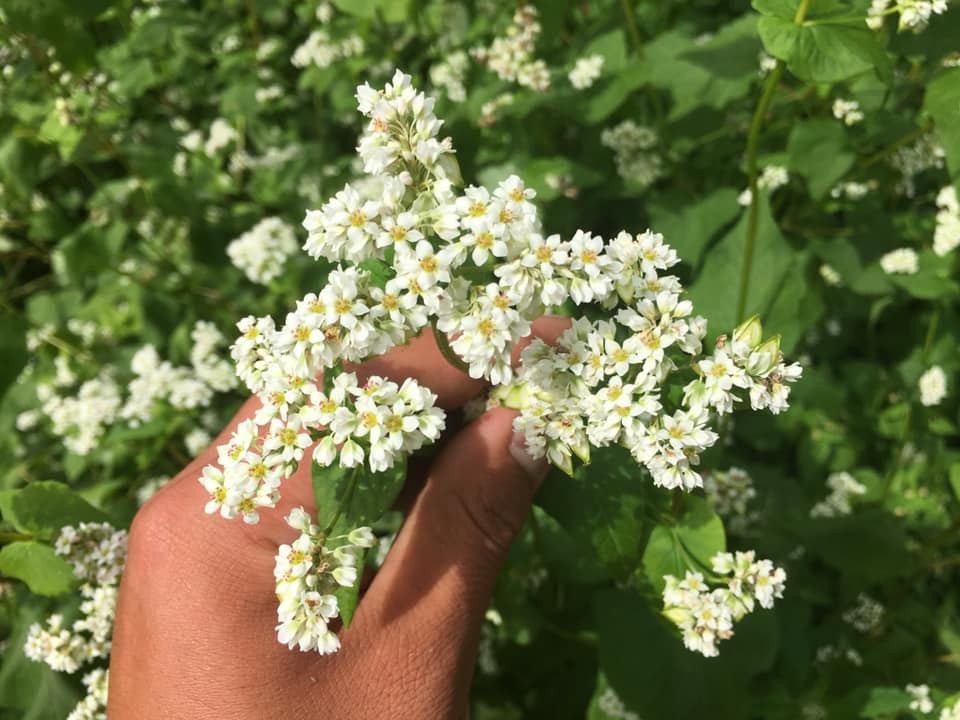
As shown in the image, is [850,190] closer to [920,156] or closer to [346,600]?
[920,156]

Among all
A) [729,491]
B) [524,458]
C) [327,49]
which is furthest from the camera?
[327,49]

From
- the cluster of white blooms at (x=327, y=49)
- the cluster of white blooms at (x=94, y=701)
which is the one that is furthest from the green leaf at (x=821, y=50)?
the cluster of white blooms at (x=94, y=701)

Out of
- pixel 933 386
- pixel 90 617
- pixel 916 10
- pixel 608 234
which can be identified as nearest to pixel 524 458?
pixel 90 617

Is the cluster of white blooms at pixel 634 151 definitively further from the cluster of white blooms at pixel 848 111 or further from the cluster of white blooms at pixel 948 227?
the cluster of white blooms at pixel 948 227

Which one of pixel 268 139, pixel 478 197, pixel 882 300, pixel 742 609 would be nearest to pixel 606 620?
pixel 742 609

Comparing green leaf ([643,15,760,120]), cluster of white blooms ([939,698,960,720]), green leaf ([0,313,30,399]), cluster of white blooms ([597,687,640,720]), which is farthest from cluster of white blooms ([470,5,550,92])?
cluster of white blooms ([939,698,960,720])
